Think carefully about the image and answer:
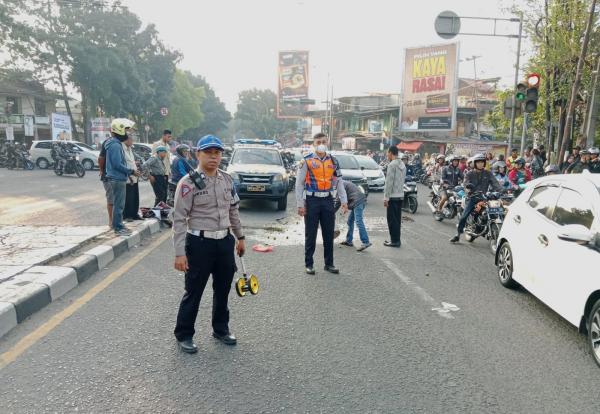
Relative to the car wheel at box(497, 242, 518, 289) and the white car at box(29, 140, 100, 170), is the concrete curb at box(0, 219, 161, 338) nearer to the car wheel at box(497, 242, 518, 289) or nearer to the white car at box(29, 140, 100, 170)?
the car wheel at box(497, 242, 518, 289)

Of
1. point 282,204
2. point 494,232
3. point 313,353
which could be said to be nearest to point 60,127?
point 282,204

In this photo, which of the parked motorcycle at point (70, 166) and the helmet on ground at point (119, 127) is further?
the parked motorcycle at point (70, 166)

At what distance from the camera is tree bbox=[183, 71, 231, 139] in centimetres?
8262

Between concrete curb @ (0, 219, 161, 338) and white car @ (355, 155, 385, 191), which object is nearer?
concrete curb @ (0, 219, 161, 338)

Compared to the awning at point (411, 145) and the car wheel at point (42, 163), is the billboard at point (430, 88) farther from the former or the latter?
the car wheel at point (42, 163)

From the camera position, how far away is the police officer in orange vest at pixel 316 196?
619cm

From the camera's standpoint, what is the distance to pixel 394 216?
8125 millimetres

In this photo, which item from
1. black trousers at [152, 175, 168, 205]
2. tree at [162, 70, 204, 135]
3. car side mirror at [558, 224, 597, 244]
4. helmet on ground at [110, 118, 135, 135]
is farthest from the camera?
tree at [162, 70, 204, 135]

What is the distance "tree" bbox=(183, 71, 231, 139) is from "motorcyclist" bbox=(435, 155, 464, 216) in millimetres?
73325

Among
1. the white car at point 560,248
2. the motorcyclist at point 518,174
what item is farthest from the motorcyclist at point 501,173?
the white car at point 560,248

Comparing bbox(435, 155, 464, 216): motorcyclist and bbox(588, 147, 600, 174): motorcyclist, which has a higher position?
bbox(588, 147, 600, 174): motorcyclist

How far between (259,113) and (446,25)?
82.0 m

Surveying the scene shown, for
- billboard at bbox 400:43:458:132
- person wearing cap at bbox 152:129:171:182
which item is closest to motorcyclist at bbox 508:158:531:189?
person wearing cap at bbox 152:129:171:182

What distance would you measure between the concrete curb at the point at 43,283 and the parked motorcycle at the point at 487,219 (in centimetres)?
590
